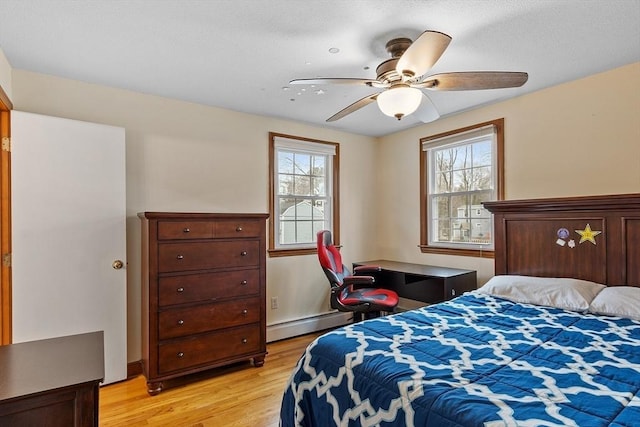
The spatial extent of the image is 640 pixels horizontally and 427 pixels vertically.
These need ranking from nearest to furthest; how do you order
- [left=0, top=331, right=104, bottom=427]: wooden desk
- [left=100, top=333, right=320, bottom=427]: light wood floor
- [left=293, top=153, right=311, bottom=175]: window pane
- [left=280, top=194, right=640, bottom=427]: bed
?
[left=0, top=331, right=104, bottom=427]: wooden desk < [left=280, top=194, right=640, bottom=427]: bed < [left=100, top=333, right=320, bottom=427]: light wood floor < [left=293, top=153, right=311, bottom=175]: window pane

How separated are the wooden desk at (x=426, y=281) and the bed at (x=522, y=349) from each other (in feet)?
1.52

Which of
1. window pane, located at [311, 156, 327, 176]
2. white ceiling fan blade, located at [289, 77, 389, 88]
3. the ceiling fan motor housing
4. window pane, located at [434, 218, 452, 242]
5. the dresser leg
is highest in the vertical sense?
the ceiling fan motor housing

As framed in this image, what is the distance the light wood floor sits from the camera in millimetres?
2205

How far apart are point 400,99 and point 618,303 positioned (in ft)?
6.07

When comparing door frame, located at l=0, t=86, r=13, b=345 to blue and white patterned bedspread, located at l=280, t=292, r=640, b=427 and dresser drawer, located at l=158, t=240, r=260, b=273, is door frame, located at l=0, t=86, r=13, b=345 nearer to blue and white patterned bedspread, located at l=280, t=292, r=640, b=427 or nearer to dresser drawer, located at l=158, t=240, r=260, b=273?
dresser drawer, located at l=158, t=240, r=260, b=273

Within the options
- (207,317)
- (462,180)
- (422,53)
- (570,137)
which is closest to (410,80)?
(422,53)

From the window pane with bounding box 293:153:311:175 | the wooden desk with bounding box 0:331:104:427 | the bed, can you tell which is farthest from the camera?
the window pane with bounding box 293:153:311:175

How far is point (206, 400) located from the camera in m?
2.45

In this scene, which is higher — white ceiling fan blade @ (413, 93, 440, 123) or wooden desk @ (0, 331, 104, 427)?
white ceiling fan blade @ (413, 93, 440, 123)

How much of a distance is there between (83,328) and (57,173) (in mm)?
1181

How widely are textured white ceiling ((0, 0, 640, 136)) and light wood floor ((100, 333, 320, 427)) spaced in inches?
94.3

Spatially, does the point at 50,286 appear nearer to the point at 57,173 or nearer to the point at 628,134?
the point at 57,173

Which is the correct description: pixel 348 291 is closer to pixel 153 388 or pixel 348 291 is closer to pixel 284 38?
pixel 153 388

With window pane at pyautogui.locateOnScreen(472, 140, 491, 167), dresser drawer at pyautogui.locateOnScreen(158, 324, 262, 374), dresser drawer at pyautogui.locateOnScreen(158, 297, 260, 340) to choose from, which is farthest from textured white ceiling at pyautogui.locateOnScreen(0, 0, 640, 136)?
dresser drawer at pyautogui.locateOnScreen(158, 324, 262, 374)
